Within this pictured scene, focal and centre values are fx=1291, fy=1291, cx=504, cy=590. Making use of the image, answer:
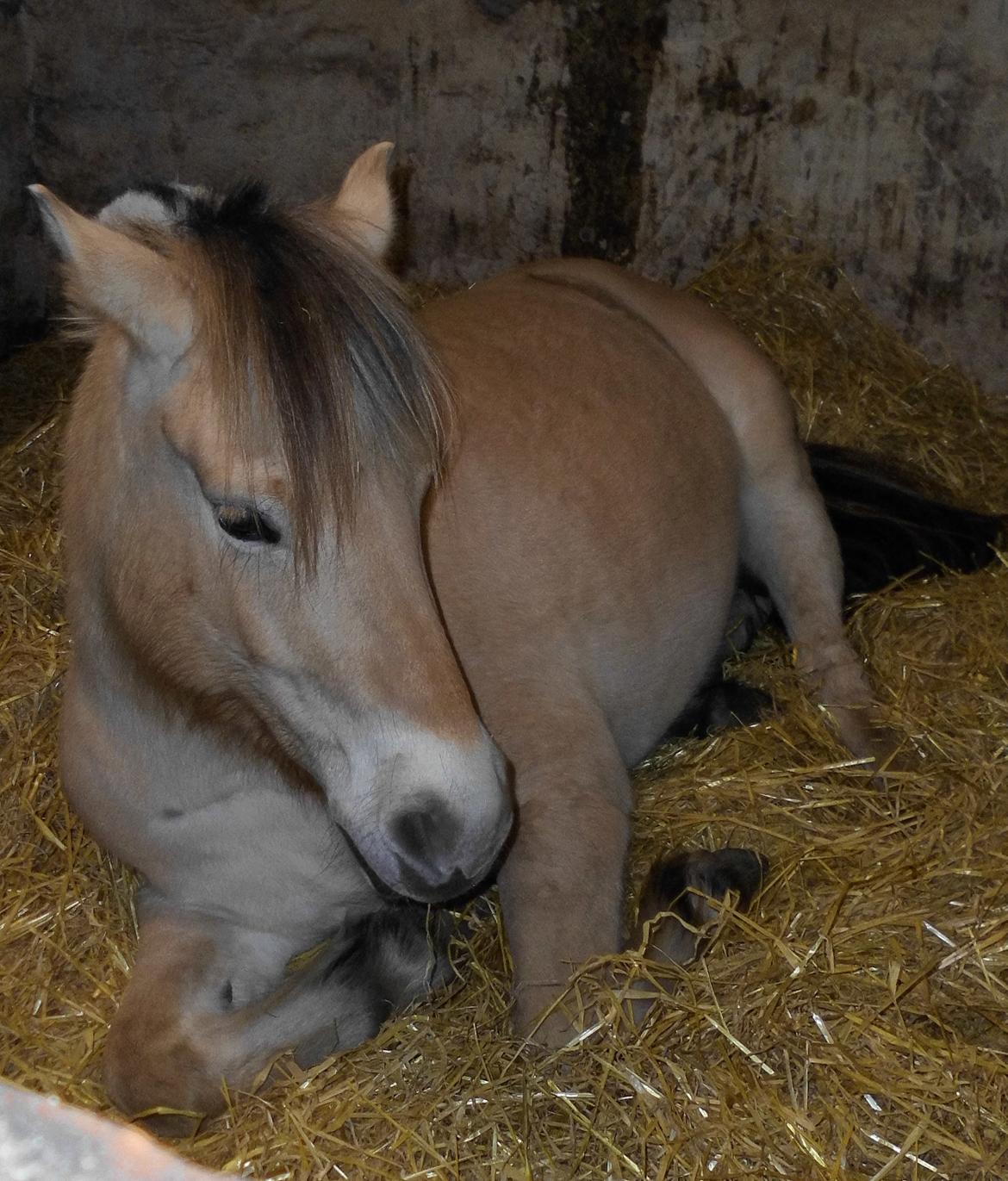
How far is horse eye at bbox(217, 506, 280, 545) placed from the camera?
1737 millimetres

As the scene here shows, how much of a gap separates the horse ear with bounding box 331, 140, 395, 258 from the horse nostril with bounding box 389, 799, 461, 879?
0.91 m

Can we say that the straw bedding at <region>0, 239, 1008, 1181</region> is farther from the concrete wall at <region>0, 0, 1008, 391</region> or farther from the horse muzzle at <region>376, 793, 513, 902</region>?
the concrete wall at <region>0, 0, 1008, 391</region>

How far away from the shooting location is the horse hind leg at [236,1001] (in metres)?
2.15

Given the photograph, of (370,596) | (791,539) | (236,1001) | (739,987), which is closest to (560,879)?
(739,987)

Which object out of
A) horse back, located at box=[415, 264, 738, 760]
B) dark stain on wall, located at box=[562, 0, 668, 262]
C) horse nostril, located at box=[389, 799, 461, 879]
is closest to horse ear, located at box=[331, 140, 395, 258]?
horse back, located at box=[415, 264, 738, 760]

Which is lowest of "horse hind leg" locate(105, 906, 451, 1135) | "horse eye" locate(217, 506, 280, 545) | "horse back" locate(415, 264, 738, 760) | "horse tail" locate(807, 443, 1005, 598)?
"horse hind leg" locate(105, 906, 451, 1135)

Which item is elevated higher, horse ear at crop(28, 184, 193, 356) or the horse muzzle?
horse ear at crop(28, 184, 193, 356)

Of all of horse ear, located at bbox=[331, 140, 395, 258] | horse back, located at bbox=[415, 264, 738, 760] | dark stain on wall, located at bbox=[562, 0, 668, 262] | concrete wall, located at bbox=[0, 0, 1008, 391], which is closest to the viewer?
horse ear, located at bbox=[331, 140, 395, 258]

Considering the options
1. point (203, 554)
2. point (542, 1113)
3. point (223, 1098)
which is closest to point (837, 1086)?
point (542, 1113)

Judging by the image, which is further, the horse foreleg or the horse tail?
the horse tail

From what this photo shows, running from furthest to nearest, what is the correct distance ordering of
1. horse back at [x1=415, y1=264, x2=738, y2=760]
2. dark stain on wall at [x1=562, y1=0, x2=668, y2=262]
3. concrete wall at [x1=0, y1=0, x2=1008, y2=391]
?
dark stain on wall at [x1=562, y1=0, x2=668, y2=262] < concrete wall at [x1=0, y1=0, x2=1008, y2=391] < horse back at [x1=415, y1=264, x2=738, y2=760]

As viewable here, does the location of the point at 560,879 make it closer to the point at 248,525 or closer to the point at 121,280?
the point at 248,525

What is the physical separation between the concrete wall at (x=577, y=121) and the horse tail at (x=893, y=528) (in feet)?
3.08

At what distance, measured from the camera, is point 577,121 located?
4.43m
